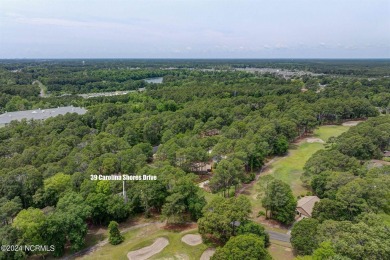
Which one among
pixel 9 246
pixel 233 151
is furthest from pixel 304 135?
pixel 9 246

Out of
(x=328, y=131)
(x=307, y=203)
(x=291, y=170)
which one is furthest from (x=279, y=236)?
(x=328, y=131)

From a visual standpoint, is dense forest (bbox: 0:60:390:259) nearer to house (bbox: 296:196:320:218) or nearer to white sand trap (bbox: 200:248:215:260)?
white sand trap (bbox: 200:248:215:260)

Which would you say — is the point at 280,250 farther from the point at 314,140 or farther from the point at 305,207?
the point at 314,140

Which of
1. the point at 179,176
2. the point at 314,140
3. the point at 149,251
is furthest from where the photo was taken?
the point at 314,140

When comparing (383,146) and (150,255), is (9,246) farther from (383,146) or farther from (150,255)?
(383,146)

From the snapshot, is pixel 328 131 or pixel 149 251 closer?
pixel 149 251

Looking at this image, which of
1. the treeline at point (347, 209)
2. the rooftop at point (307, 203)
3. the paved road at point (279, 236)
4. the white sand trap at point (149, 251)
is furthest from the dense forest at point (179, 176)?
the white sand trap at point (149, 251)
